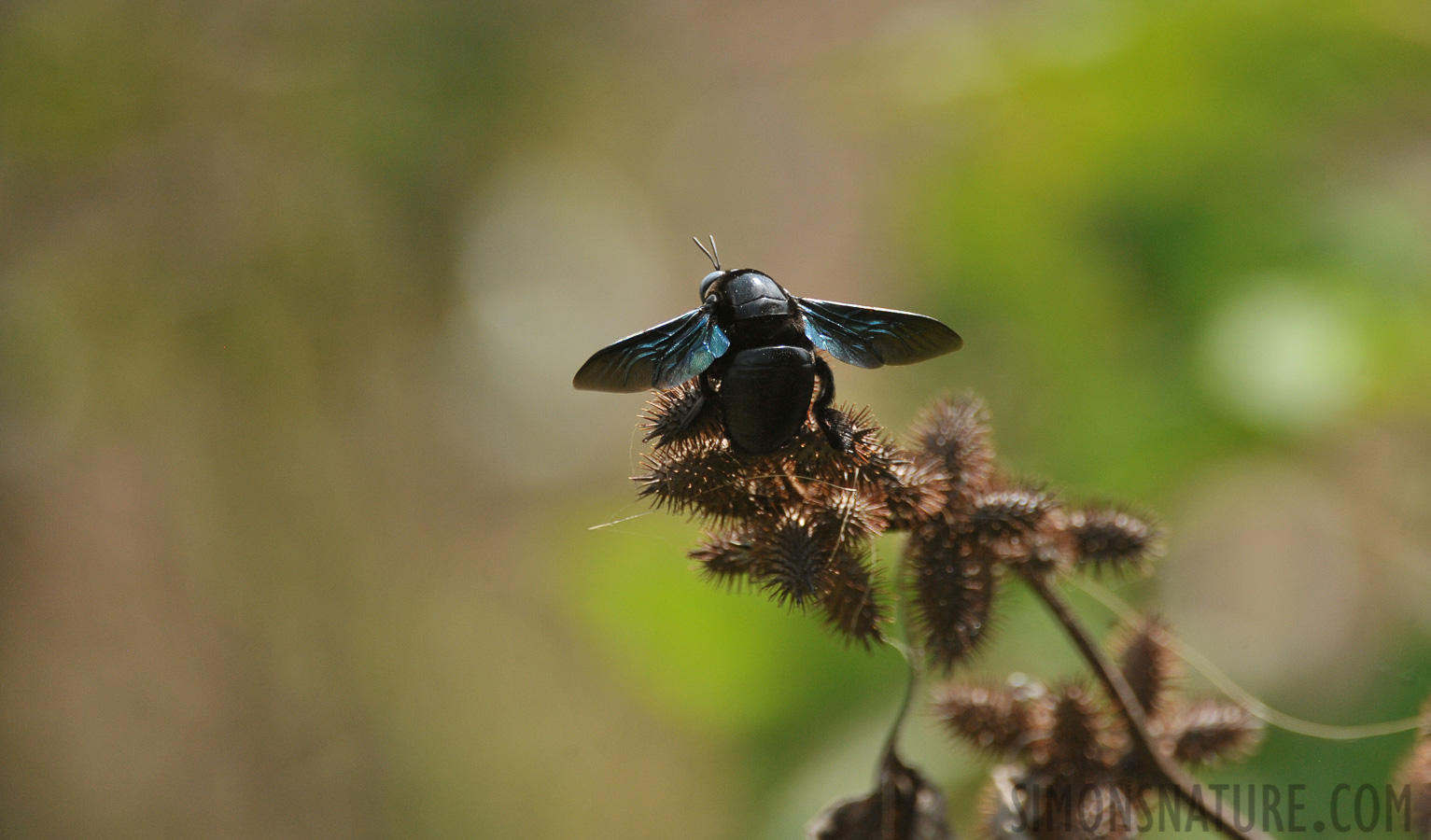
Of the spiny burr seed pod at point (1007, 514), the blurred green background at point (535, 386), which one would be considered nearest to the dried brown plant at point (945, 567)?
the spiny burr seed pod at point (1007, 514)

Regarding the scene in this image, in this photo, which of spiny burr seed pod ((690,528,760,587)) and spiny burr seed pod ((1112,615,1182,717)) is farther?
spiny burr seed pod ((1112,615,1182,717))

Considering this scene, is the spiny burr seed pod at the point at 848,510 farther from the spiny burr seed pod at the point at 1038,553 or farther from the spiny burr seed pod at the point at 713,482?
the spiny burr seed pod at the point at 1038,553

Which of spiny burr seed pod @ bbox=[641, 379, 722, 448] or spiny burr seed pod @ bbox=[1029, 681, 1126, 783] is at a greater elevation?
spiny burr seed pod @ bbox=[641, 379, 722, 448]

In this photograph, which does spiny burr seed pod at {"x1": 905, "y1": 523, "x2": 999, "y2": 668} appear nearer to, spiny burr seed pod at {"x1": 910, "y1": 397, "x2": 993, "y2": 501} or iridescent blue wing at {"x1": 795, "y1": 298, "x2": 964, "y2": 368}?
spiny burr seed pod at {"x1": 910, "y1": 397, "x2": 993, "y2": 501}

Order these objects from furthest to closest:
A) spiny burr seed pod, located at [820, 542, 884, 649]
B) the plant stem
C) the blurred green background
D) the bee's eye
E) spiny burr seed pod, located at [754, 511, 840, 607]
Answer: the blurred green background
the bee's eye
the plant stem
spiny burr seed pod, located at [820, 542, 884, 649]
spiny burr seed pod, located at [754, 511, 840, 607]

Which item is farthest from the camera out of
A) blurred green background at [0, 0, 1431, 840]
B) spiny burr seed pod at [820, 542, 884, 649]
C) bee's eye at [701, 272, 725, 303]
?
blurred green background at [0, 0, 1431, 840]

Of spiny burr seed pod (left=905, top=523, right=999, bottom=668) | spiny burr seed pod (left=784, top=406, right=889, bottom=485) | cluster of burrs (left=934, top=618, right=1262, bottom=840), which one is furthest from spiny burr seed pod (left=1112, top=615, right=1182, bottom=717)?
spiny burr seed pod (left=784, top=406, right=889, bottom=485)
